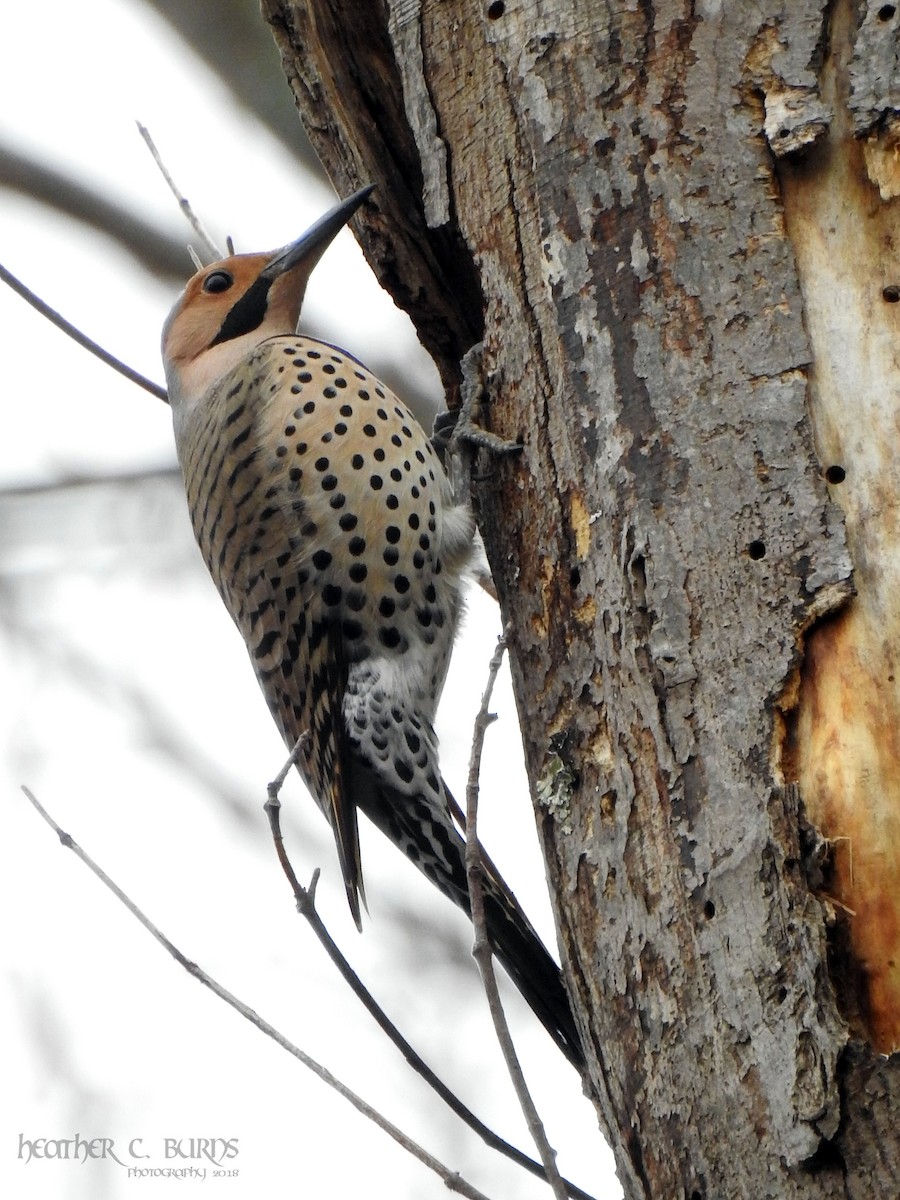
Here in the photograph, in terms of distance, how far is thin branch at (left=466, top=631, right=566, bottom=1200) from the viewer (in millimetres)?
1596

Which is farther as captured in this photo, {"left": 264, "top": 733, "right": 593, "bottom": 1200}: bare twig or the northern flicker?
the northern flicker

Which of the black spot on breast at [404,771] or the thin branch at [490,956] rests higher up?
the black spot on breast at [404,771]

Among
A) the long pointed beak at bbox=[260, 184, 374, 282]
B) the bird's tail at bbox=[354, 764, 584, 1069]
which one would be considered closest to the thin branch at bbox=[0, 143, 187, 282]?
the long pointed beak at bbox=[260, 184, 374, 282]

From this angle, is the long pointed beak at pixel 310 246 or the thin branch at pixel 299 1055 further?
the long pointed beak at pixel 310 246

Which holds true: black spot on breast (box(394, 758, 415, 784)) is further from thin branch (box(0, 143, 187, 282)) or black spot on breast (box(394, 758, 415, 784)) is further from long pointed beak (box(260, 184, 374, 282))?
thin branch (box(0, 143, 187, 282))

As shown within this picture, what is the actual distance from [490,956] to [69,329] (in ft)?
6.23

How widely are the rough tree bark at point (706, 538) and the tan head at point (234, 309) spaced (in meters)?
1.63

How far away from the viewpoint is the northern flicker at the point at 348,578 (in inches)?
133

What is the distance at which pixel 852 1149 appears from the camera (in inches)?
63.2

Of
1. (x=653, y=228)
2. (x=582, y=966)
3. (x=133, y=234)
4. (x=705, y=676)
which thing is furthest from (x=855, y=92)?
(x=133, y=234)

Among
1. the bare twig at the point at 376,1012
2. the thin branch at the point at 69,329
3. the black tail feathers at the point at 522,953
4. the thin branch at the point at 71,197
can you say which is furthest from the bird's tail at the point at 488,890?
the thin branch at the point at 71,197

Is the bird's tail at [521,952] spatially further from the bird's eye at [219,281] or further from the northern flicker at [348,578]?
the bird's eye at [219,281]

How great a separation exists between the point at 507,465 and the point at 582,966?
2.75 feet

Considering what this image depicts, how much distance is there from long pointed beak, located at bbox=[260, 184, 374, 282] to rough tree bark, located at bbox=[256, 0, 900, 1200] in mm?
824
